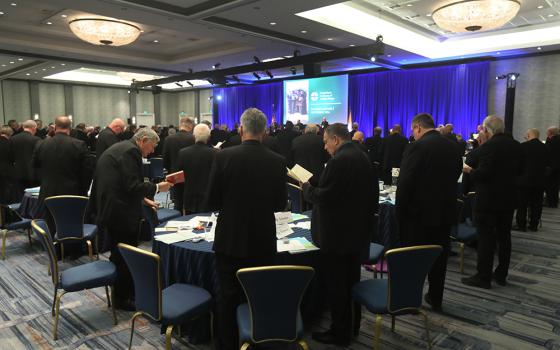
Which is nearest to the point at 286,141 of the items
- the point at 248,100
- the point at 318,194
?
the point at 318,194

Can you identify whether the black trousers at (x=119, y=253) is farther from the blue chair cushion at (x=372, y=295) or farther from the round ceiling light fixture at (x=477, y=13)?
the round ceiling light fixture at (x=477, y=13)

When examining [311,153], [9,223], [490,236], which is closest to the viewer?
[490,236]

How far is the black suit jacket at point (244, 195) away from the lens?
2.30m

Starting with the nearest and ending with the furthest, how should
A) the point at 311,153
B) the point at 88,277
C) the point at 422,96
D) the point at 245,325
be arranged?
the point at 245,325 < the point at 88,277 < the point at 311,153 < the point at 422,96

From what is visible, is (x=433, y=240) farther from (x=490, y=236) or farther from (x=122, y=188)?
(x=122, y=188)

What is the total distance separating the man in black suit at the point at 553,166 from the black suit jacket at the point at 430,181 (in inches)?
213

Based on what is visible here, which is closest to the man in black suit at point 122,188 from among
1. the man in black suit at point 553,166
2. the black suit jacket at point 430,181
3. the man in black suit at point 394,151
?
the black suit jacket at point 430,181

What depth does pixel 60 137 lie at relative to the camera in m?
4.46

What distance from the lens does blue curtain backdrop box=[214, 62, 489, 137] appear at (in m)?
11.8

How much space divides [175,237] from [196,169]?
1.73m

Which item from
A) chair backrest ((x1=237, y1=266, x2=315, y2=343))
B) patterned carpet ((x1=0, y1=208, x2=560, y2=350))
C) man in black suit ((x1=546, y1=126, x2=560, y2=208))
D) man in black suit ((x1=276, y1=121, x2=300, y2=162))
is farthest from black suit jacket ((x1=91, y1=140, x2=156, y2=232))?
man in black suit ((x1=546, y1=126, x2=560, y2=208))

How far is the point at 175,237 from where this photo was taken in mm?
3062

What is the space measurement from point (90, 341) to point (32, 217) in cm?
246

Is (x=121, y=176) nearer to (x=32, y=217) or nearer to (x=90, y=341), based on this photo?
(x=90, y=341)
